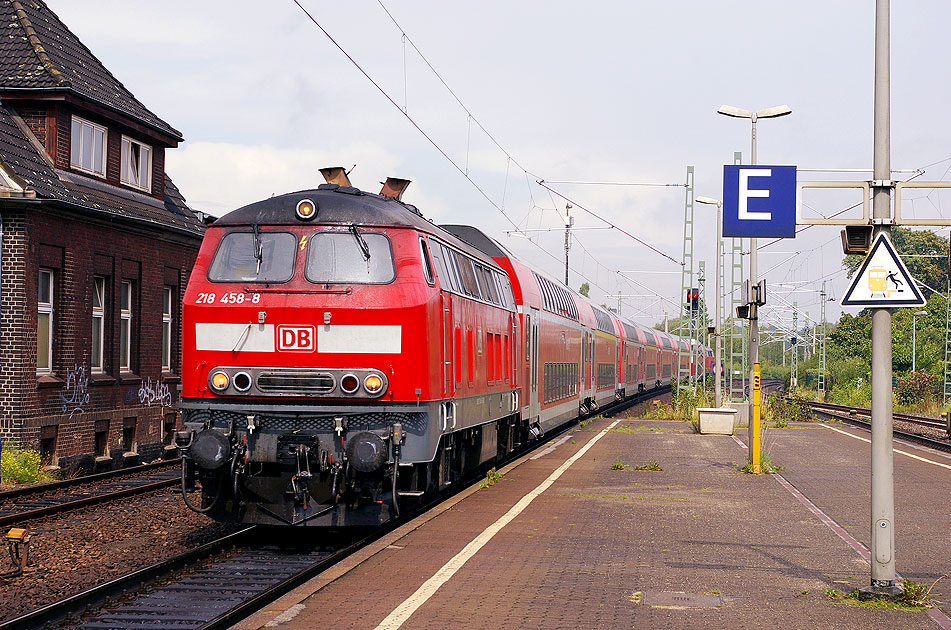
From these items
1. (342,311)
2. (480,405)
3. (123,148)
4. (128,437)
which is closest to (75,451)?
(128,437)

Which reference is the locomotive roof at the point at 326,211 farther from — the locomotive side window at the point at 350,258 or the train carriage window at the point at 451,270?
the train carriage window at the point at 451,270

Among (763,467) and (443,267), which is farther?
(763,467)

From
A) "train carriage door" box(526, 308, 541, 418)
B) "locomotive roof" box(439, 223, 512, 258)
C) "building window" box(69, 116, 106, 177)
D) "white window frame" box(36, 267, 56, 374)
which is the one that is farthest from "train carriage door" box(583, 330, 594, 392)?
"white window frame" box(36, 267, 56, 374)

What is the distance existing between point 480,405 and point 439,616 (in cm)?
745

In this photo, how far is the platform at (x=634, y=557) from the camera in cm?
795

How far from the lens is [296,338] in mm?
11172

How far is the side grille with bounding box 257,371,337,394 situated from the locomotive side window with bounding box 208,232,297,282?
1.00m

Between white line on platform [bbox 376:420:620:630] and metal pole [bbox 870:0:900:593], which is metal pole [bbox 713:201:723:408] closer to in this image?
white line on platform [bbox 376:420:620:630]

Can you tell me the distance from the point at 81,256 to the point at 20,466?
4.50 meters

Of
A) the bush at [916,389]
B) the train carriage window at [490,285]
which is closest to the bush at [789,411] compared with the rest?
the bush at [916,389]

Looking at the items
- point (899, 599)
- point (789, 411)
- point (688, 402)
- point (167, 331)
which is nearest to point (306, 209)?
point (899, 599)

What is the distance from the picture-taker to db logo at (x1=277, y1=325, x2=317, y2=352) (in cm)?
1115

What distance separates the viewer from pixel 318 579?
917 centimetres

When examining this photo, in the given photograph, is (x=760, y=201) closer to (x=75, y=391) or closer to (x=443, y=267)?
(x=443, y=267)
